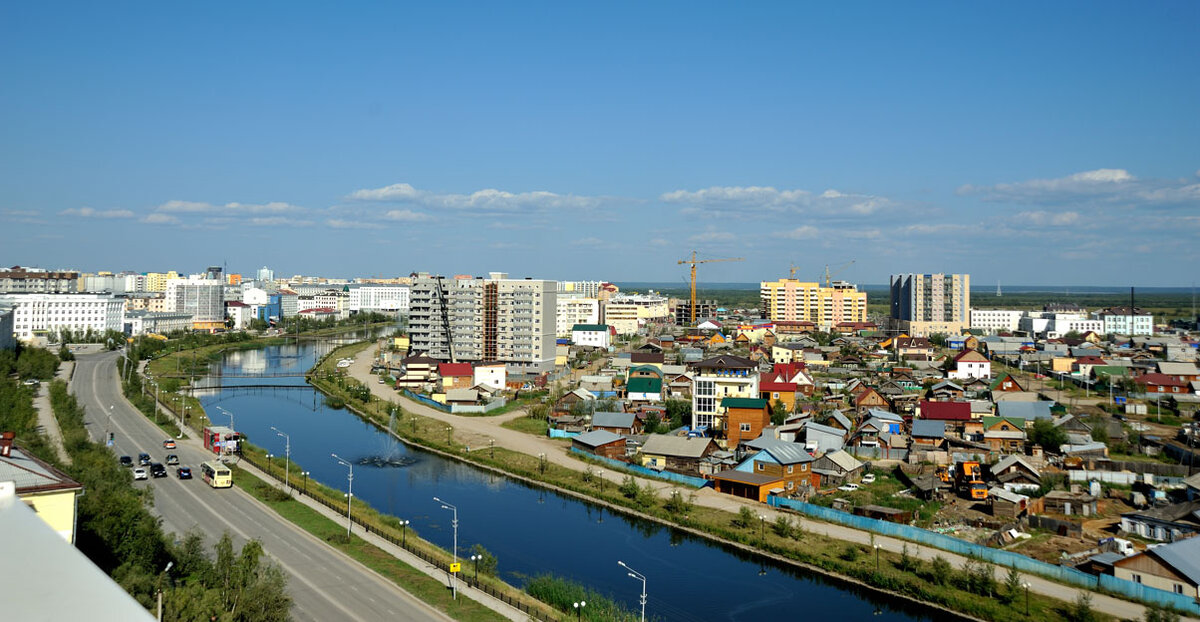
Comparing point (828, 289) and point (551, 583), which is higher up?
point (828, 289)

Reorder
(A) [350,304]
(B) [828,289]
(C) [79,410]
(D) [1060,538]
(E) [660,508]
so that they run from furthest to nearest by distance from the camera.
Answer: (A) [350,304] → (B) [828,289] → (C) [79,410] → (E) [660,508] → (D) [1060,538]

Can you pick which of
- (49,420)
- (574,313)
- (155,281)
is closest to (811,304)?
(574,313)

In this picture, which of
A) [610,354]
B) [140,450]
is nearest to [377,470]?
[140,450]

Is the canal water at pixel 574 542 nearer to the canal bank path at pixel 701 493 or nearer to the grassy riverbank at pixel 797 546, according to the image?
the grassy riverbank at pixel 797 546

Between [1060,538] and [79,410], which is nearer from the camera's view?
[1060,538]

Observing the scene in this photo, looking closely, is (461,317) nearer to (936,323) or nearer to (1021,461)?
(1021,461)

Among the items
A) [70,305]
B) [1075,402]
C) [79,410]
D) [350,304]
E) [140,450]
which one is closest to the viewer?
[140,450]

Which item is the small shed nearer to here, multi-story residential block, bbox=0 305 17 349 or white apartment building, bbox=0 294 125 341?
multi-story residential block, bbox=0 305 17 349

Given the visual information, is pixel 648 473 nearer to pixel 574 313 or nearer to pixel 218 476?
pixel 218 476
